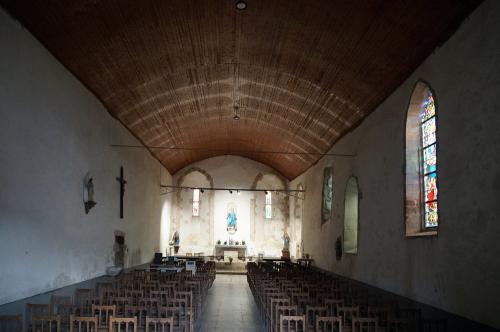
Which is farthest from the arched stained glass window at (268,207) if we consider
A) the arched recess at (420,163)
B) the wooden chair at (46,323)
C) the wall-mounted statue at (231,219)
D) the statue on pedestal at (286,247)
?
the wooden chair at (46,323)

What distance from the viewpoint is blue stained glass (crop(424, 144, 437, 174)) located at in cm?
1095

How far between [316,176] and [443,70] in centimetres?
1360

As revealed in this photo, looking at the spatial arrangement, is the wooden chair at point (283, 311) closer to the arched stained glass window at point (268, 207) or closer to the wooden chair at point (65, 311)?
the wooden chair at point (65, 311)

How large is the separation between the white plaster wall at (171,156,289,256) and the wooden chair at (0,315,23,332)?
76.5 ft

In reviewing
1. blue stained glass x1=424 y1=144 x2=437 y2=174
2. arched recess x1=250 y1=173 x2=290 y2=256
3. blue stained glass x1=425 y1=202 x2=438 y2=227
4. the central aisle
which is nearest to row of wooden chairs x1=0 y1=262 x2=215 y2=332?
the central aisle

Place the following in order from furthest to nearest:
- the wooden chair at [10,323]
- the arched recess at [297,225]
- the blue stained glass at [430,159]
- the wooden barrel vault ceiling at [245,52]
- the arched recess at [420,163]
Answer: the arched recess at [297,225] → the arched recess at [420,163] → the blue stained glass at [430,159] → the wooden barrel vault ceiling at [245,52] → the wooden chair at [10,323]

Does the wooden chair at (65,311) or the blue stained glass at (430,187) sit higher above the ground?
the blue stained glass at (430,187)

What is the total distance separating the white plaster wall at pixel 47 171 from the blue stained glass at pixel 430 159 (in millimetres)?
8637

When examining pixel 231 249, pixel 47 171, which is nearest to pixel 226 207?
pixel 231 249

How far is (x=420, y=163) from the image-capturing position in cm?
1158

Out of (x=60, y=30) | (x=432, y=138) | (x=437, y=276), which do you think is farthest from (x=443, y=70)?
(x=60, y=30)

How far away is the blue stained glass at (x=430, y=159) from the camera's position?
11.0 m

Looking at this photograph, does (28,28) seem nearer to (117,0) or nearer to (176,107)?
(117,0)

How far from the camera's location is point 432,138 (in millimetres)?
11031
